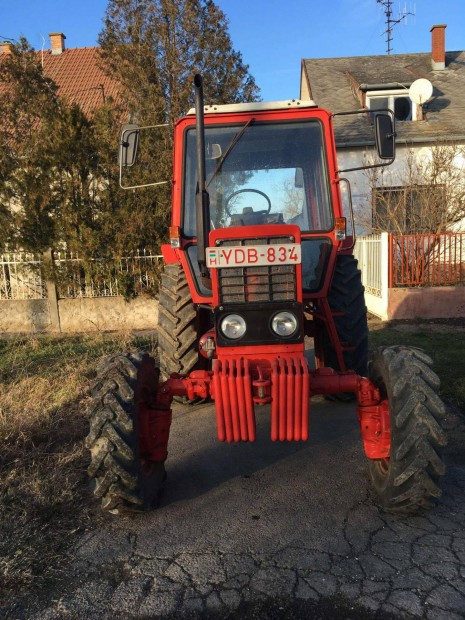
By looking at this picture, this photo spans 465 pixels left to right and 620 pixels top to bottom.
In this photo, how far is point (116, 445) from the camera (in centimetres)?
284

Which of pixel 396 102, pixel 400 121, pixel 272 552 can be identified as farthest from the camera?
pixel 396 102

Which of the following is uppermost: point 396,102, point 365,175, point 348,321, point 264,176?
point 396,102

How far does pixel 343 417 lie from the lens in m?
4.69

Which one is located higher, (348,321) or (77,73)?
(77,73)

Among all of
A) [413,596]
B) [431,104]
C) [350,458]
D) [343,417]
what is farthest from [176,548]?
[431,104]

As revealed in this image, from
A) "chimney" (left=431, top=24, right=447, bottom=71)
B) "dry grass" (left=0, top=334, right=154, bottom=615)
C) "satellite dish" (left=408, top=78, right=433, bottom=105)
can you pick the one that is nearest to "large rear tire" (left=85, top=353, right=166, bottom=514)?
"dry grass" (left=0, top=334, right=154, bottom=615)

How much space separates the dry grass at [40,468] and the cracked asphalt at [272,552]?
0.17 m

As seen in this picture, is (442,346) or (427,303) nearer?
(442,346)

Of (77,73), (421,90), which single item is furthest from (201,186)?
(77,73)

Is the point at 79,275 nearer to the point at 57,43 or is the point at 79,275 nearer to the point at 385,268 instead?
the point at 385,268

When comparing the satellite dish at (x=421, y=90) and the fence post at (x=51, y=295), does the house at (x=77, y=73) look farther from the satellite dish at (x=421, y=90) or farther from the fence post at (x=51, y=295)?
the satellite dish at (x=421, y=90)

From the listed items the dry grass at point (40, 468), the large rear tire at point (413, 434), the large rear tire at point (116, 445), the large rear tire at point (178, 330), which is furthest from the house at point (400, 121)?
the large rear tire at point (116, 445)

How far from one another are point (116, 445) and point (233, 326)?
0.94 meters

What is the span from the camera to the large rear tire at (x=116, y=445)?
2.85m
